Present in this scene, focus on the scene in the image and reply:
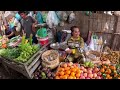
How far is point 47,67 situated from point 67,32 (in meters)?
1.22

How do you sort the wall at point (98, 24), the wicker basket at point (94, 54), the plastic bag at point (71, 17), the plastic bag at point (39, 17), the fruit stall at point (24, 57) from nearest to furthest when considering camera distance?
1. the fruit stall at point (24, 57)
2. the wicker basket at point (94, 54)
3. the wall at point (98, 24)
4. the plastic bag at point (71, 17)
5. the plastic bag at point (39, 17)

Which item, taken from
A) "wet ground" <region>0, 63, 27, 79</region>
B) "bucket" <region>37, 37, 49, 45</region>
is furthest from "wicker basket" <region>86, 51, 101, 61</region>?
"wet ground" <region>0, 63, 27, 79</region>

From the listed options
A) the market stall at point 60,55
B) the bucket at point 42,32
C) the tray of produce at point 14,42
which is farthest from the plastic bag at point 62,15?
the tray of produce at point 14,42

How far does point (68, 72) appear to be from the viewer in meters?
3.88

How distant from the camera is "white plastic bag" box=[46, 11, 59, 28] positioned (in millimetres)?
4977

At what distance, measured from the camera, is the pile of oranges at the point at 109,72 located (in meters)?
3.91

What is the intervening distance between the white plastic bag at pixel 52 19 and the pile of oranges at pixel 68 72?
139 cm

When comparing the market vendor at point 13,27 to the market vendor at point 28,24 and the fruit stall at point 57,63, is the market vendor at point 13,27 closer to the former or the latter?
the market vendor at point 28,24

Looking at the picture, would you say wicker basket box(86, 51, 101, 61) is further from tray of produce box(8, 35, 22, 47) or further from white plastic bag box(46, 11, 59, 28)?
tray of produce box(8, 35, 22, 47)

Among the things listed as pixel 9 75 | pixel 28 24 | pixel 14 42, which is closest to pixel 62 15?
pixel 28 24
